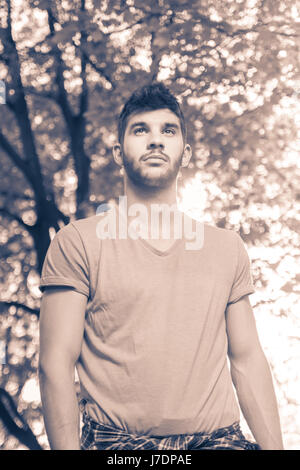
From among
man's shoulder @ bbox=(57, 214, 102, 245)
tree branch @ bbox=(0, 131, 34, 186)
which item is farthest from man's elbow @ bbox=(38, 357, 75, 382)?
tree branch @ bbox=(0, 131, 34, 186)

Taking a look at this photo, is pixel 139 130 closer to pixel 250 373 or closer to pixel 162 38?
pixel 250 373

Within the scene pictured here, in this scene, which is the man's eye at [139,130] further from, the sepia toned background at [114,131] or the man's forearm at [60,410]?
the sepia toned background at [114,131]

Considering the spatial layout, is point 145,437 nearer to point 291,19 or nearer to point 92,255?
point 92,255

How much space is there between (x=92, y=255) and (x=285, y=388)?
7.18 metres

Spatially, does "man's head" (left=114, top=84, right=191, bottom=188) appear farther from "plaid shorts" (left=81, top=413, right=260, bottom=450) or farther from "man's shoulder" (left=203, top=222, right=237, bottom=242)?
"plaid shorts" (left=81, top=413, right=260, bottom=450)

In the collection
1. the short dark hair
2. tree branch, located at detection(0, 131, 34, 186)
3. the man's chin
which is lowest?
the man's chin

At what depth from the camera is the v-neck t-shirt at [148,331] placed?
3012mm

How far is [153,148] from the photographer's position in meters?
3.48

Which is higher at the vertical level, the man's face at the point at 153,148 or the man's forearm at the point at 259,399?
the man's face at the point at 153,148

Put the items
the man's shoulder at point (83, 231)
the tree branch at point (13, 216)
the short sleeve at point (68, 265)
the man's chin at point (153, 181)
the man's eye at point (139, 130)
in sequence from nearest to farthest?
the short sleeve at point (68, 265) < the man's shoulder at point (83, 231) < the man's chin at point (153, 181) < the man's eye at point (139, 130) < the tree branch at point (13, 216)

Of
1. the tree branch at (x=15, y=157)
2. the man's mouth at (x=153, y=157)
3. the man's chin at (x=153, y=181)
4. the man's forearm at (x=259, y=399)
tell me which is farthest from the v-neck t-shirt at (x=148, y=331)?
the tree branch at (x=15, y=157)

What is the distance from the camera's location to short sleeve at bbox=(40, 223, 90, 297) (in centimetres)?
313

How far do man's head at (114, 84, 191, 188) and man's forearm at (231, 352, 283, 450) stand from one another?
129 centimetres

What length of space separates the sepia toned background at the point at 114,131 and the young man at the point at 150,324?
13.6 feet
